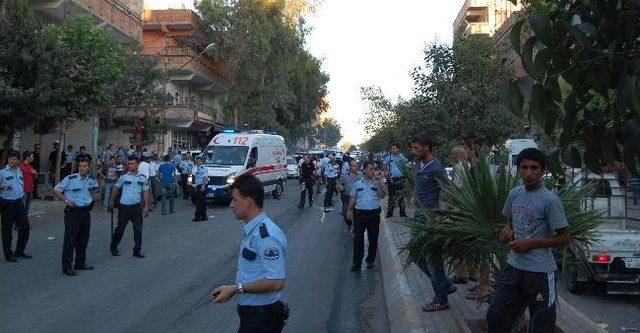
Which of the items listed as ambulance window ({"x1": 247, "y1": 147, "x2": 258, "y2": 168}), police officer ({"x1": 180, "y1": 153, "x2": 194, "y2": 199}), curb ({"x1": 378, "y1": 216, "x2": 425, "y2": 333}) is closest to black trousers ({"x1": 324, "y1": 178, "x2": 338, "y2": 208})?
ambulance window ({"x1": 247, "y1": 147, "x2": 258, "y2": 168})

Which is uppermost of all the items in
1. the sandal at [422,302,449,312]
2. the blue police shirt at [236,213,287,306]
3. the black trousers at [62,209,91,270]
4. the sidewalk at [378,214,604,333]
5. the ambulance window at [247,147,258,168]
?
the ambulance window at [247,147,258,168]

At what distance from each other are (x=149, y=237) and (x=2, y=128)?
566 centimetres

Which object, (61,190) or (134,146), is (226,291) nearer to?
(61,190)

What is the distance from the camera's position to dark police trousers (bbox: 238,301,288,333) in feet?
12.0

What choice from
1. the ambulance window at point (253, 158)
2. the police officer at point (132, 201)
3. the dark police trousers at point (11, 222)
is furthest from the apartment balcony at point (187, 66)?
the dark police trousers at point (11, 222)

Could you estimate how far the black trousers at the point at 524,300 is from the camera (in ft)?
14.0

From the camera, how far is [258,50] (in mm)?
39031

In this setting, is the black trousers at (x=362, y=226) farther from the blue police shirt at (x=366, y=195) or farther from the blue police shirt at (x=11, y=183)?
the blue police shirt at (x=11, y=183)

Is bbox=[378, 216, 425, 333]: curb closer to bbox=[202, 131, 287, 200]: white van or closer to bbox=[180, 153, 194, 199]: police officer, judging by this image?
bbox=[202, 131, 287, 200]: white van

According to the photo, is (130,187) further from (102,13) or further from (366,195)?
(102,13)

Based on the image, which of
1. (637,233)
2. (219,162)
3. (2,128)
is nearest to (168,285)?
(637,233)

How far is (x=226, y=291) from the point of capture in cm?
355

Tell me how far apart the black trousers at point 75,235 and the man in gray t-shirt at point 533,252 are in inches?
266

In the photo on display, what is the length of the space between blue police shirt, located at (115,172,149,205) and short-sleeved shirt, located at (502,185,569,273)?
7.69 metres
